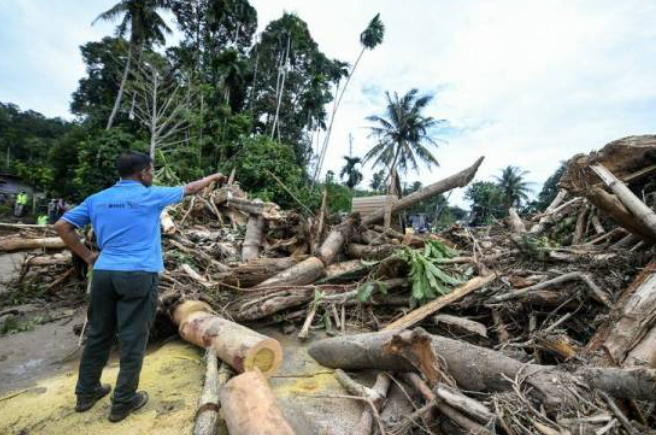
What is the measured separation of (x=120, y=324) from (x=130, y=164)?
121 cm

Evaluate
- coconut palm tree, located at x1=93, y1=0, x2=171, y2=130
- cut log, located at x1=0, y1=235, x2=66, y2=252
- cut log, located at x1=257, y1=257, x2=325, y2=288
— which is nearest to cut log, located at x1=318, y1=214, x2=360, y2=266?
cut log, located at x1=257, y1=257, x2=325, y2=288

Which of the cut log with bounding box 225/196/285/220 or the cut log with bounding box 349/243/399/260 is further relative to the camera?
the cut log with bounding box 225/196/285/220

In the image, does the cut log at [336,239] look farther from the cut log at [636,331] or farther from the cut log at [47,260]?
the cut log at [47,260]

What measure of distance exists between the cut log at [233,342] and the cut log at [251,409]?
311mm

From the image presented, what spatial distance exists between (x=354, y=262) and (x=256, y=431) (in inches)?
146

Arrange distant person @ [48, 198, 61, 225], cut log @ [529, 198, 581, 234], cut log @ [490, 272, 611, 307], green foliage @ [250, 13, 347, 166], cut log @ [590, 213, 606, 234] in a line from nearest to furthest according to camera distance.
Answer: cut log @ [490, 272, 611, 307] < cut log @ [590, 213, 606, 234] < cut log @ [529, 198, 581, 234] < distant person @ [48, 198, 61, 225] < green foliage @ [250, 13, 347, 166]

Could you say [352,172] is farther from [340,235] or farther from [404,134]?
[340,235]

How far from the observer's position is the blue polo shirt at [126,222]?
2.39 meters

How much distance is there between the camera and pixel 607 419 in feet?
5.64

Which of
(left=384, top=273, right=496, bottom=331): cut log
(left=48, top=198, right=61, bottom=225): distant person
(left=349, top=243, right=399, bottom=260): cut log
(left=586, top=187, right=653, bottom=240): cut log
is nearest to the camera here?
(left=586, top=187, right=653, bottom=240): cut log

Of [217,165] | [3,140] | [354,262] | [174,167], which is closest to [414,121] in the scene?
[217,165]

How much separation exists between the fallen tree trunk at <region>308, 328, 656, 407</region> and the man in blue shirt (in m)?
1.65

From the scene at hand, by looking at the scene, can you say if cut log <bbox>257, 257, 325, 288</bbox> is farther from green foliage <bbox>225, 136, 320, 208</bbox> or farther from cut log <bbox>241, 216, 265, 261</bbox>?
green foliage <bbox>225, 136, 320, 208</bbox>

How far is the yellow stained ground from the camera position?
225 cm
